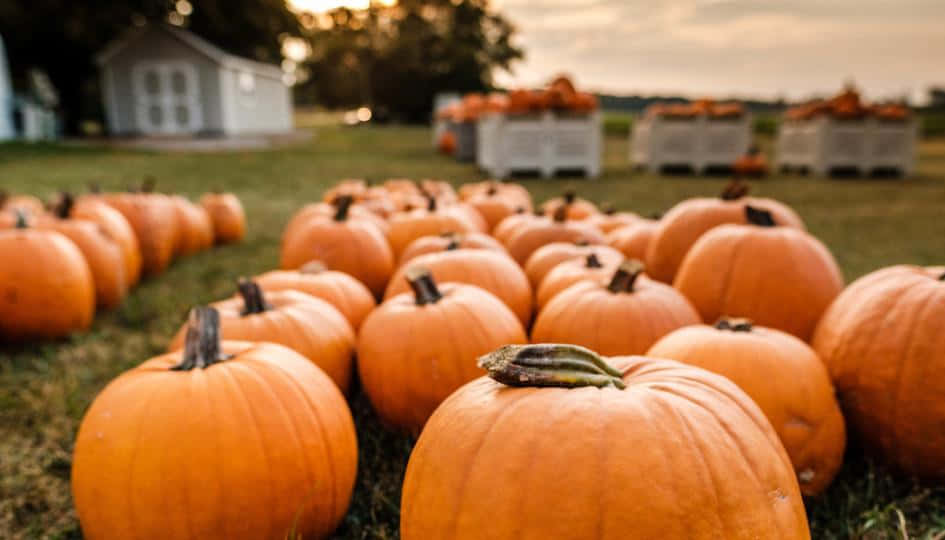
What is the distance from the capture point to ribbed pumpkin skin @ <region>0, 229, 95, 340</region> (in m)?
3.82

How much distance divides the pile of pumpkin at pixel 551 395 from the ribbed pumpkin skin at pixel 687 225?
0.01 m

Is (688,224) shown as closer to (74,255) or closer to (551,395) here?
(551,395)

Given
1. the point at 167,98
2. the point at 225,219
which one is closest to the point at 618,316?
the point at 225,219

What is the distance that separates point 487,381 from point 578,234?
8.35 feet

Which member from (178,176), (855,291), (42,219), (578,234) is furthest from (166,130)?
(855,291)

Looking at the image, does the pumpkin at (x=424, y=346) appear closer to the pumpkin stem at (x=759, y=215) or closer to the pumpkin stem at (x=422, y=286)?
the pumpkin stem at (x=422, y=286)

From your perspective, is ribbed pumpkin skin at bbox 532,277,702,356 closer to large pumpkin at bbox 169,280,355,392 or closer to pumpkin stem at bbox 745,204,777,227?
pumpkin stem at bbox 745,204,777,227

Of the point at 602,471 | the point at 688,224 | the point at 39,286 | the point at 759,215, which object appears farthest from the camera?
the point at 39,286

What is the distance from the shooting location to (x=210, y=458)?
175 cm

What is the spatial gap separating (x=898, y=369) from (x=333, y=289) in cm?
213

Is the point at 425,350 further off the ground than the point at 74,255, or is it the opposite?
the point at 74,255

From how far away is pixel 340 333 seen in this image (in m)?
2.71

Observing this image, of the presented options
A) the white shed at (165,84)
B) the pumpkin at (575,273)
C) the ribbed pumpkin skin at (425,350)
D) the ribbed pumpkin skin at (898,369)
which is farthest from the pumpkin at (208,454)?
the white shed at (165,84)

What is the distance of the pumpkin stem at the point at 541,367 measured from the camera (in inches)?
51.9
